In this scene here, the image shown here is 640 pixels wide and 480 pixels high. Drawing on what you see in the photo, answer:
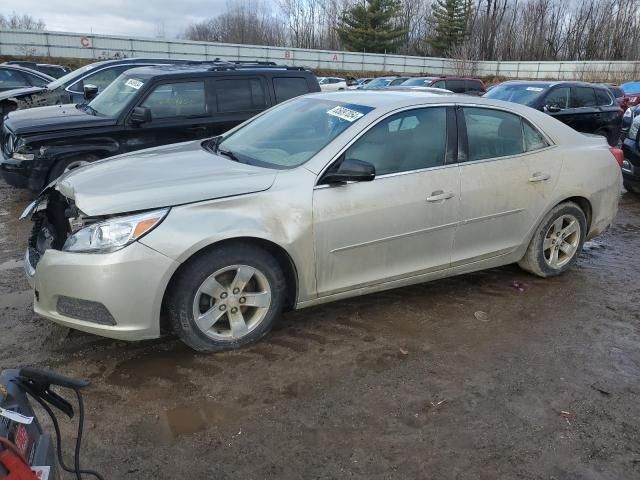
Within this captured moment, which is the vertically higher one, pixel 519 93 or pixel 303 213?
pixel 519 93

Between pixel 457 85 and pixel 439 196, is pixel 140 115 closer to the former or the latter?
pixel 439 196

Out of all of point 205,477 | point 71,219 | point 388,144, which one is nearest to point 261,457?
point 205,477

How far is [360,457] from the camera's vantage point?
8.56 feet

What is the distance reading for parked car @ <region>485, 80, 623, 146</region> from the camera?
10.8 meters

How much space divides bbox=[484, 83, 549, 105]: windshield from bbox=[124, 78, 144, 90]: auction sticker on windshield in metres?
7.05

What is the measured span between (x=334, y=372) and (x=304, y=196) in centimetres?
111

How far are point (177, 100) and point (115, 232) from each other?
14.5ft

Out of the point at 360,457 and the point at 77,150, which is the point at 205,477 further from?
the point at 77,150

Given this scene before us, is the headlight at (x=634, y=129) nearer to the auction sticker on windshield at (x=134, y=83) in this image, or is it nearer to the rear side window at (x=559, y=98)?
the rear side window at (x=559, y=98)

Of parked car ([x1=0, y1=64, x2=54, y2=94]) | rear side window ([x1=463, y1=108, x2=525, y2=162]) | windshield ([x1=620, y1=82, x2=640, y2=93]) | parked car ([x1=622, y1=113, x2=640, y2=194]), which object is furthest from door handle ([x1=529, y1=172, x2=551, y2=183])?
windshield ([x1=620, y1=82, x2=640, y2=93])

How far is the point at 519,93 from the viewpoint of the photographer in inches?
438

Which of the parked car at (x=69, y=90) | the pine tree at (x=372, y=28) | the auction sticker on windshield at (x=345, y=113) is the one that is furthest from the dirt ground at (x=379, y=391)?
the pine tree at (x=372, y=28)

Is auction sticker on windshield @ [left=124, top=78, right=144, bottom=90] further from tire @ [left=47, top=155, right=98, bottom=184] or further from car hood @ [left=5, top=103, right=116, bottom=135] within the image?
tire @ [left=47, top=155, right=98, bottom=184]

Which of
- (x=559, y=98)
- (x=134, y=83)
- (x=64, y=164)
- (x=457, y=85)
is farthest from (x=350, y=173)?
(x=457, y=85)
